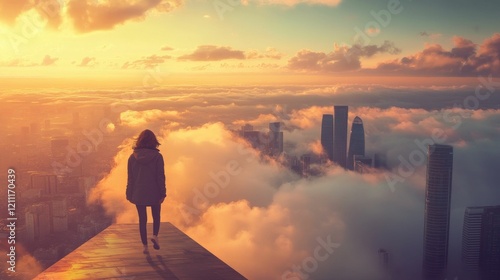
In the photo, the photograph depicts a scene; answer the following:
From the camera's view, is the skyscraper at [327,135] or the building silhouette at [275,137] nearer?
the building silhouette at [275,137]

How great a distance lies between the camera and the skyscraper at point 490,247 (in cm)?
10669

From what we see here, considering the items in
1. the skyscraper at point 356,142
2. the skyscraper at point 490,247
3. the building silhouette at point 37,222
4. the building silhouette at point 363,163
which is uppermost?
the building silhouette at point 37,222

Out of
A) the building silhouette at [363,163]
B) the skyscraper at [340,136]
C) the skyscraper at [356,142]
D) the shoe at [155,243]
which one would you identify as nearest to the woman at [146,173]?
the shoe at [155,243]

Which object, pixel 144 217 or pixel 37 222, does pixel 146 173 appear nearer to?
pixel 144 217

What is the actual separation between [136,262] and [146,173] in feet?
6.14

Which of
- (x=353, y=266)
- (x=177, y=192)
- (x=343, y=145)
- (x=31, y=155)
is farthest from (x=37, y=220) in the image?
(x=343, y=145)

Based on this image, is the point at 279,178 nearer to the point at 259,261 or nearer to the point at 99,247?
the point at 259,261

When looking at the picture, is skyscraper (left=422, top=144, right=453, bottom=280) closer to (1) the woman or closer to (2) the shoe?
(2) the shoe

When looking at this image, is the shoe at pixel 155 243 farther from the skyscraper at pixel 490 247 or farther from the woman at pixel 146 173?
the skyscraper at pixel 490 247

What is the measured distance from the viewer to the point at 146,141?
11.2 m

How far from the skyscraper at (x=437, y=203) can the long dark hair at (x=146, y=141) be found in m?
115

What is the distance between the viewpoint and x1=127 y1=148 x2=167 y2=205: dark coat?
11.3 meters

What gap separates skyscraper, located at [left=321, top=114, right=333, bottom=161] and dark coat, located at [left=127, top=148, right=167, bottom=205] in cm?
15313

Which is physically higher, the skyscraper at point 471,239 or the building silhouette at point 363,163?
the building silhouette at point 363,163
